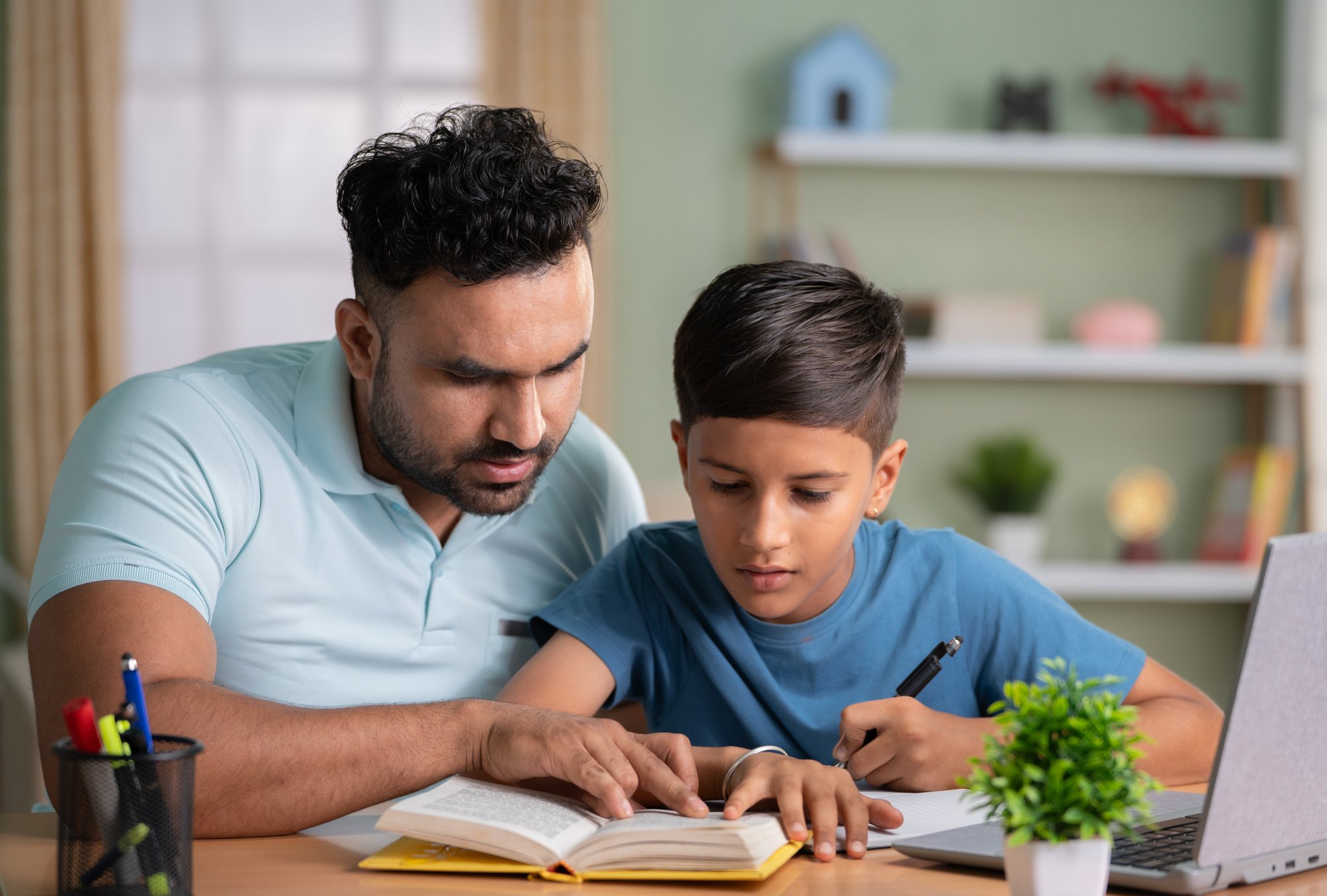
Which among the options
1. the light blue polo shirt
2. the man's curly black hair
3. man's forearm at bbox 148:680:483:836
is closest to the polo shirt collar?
the light blue polo shirt

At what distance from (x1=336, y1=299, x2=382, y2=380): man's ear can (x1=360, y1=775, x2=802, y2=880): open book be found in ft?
1.97

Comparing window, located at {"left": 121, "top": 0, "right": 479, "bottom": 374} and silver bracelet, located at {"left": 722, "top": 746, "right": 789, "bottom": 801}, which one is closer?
silver bracelet, located at {"left": 722, "top": 746, "right": 789, "bottom": 801}

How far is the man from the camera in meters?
1.11

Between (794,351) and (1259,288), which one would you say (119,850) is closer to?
(794,351)

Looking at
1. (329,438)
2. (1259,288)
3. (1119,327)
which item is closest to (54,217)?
(329,438)

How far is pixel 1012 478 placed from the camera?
356 cm

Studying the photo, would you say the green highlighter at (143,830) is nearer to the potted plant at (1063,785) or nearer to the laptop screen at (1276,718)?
the potted plant at (1063,785)

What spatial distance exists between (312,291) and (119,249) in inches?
20.6

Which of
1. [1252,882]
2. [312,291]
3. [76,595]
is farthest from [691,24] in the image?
[1252,882]

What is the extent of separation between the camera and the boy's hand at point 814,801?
1.01m

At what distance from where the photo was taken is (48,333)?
11.3 ft

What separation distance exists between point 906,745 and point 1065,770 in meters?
0.38

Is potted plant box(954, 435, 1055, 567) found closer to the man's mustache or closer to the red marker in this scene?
the man's mustache

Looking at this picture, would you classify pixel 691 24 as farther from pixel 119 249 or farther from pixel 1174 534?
pixel 1174 534
